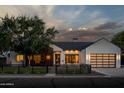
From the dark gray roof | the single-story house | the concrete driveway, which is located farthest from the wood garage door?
the concrete driveway

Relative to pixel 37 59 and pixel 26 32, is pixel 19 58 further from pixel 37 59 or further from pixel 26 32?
pixel 26 32

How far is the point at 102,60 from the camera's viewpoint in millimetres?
38156

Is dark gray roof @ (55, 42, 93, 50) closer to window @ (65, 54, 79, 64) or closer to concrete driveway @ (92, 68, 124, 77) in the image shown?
window @ (65, 54, 79, 64)

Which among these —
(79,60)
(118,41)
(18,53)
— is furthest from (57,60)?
(118,41)

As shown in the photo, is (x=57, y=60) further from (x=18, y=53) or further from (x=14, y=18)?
(x=14, y=18)

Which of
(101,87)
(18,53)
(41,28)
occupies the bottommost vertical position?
(101,87)

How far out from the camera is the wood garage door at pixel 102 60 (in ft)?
125

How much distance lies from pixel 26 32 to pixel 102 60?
10400mm

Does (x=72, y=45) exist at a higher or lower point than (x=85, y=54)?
higher

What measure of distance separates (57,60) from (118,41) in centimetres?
2818

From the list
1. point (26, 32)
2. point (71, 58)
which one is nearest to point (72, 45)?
point (71, 58)

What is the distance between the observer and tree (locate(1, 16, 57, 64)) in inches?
1405
